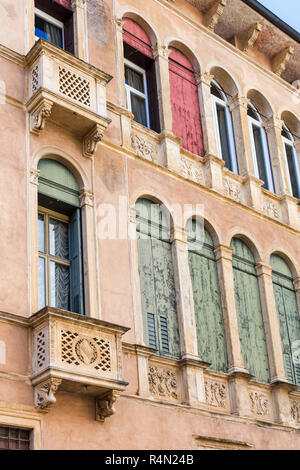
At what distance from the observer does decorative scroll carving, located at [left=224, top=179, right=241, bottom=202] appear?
1823cm

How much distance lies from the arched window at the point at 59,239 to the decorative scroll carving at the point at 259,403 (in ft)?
13.9

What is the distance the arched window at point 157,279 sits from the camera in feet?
49.2

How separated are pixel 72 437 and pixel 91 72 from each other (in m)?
6.85

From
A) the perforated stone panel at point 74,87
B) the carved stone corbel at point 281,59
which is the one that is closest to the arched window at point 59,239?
the perforated stone panel at point 74,87

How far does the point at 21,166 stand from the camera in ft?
46.2

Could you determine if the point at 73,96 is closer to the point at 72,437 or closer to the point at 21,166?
the point at 21,166

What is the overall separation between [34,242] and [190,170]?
505 centimetres

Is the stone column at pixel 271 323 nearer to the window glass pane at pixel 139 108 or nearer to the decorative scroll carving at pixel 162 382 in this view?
the decorative scroll carving at pixel 162 382

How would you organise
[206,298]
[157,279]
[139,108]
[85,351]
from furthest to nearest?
[139,108] < [206,298] < [157,279] < [85,351]

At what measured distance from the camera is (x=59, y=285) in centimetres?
1415

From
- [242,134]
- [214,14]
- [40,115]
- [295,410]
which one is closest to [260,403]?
[295,410]

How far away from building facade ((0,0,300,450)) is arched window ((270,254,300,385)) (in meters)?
0.04

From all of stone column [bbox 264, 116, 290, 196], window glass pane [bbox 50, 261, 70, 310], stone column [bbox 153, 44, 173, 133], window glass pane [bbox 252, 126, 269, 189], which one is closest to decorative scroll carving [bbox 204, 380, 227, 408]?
window glass pane [bbox 50, 261, 70, 310]

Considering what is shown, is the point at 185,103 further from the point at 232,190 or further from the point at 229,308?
the point at 229,308
